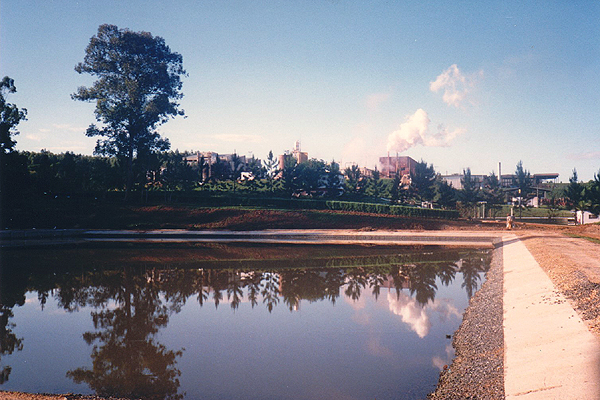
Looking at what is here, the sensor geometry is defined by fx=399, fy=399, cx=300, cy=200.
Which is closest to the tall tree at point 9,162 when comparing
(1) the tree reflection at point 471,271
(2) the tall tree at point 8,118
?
(2) the tall tree at point 8,118

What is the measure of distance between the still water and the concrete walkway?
1.53 metres

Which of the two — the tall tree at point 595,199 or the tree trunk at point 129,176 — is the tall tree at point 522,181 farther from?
the tree trunk at point 129,176

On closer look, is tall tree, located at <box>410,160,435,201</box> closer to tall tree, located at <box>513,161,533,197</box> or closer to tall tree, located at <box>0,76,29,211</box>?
tall tree, located at <box>513,161,533,197</box>

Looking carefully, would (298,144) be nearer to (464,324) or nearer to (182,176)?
(182,176)

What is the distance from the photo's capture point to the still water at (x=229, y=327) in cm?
796

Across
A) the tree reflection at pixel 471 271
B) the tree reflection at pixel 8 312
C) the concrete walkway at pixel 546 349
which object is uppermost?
the concrete walkway at pixel 546 349

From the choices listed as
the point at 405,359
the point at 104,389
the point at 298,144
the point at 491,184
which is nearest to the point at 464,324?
the point at 405,359

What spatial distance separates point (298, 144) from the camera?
3925 inches

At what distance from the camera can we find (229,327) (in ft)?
37.1

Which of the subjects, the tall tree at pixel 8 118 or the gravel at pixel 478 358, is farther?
the tall tree at pixel 8 118

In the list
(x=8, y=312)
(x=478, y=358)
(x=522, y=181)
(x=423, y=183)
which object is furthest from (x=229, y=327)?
(x=522, y=181)

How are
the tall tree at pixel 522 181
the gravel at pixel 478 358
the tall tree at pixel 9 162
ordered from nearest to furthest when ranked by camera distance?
the gravel at pixel 478 358 < the tall tree at pixel 9 162 < the tall tree at pixel 522 181

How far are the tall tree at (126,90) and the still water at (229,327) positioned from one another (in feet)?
81.0

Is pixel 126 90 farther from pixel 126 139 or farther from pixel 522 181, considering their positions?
pixel 522 181
